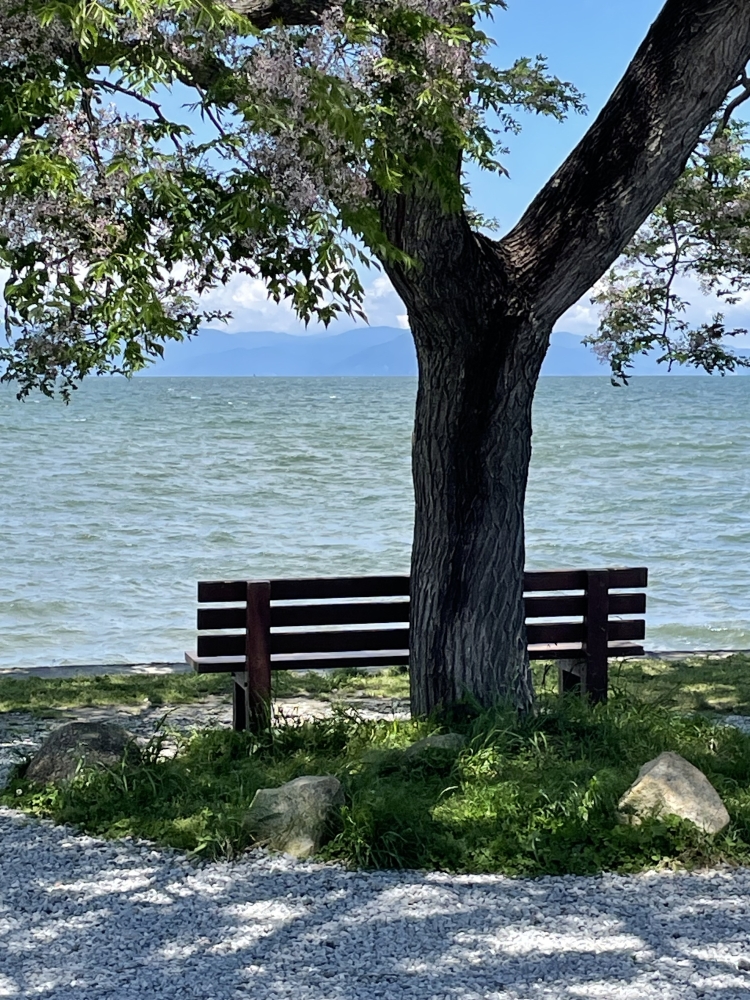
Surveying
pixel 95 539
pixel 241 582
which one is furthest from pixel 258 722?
pixel 95 539

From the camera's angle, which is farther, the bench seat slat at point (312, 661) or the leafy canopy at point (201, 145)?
the bench seat slat at point (312, 661)

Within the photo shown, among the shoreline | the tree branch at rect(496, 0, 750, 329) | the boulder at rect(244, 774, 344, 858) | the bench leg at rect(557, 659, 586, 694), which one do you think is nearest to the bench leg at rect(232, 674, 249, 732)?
the boulder at rect(244, 774, 344, 858)

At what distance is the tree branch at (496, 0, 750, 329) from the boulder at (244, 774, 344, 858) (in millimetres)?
2978

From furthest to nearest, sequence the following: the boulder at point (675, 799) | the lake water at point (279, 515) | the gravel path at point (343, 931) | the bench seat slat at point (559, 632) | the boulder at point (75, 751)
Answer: the lake water at point (279, 515)
the bench seat slat at point (559, 632)
the boulder at point (75, 751)
the boulder at point (675, 799)
the gravel path at point (343, 931)

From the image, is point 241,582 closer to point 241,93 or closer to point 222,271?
point 222,271

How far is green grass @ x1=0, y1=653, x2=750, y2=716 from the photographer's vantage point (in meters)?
8.52

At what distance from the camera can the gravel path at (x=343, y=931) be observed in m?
3.87

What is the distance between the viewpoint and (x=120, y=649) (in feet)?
43.8

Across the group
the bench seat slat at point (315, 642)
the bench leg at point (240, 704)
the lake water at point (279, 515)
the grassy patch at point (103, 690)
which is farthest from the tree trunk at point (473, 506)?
the lake water at point (279, 515)

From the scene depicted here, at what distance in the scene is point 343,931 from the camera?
4.30 meters

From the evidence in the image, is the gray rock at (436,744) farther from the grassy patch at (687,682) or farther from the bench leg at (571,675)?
the grassy patch at (687,682)

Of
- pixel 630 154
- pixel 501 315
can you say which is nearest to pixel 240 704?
pixel 501 315

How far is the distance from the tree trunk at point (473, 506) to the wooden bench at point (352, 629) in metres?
0.58

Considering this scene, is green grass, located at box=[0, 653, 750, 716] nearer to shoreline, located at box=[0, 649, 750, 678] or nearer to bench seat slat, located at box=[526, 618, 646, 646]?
shoreline, located at box=[0, 649, 750, 678]
